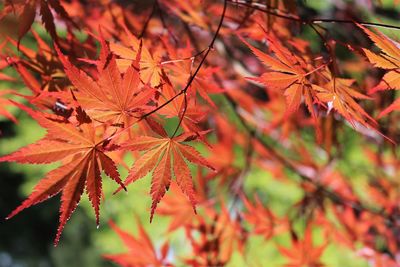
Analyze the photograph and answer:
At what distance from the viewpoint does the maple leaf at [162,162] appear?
1.90 ft

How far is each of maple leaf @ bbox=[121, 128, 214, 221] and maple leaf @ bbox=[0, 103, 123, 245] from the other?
1.4 inches

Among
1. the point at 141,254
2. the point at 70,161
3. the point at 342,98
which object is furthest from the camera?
the point at 141,254

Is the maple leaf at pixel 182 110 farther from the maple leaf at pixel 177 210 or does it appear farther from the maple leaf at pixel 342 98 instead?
the maple leaf at pixel 177 210

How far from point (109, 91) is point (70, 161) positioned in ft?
0.34

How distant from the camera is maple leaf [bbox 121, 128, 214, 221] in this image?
579 millimetres

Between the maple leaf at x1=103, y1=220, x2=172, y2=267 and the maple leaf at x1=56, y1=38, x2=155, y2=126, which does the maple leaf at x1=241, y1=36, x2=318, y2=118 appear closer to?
the maple leaf at x1=56, y1=38, x2=155, y2=126

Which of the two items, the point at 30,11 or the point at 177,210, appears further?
the point at 177,210

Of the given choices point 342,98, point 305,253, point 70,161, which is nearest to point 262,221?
point 305,253

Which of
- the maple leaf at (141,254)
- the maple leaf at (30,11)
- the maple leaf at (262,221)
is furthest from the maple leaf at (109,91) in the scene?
the maple leaf at (262,221)

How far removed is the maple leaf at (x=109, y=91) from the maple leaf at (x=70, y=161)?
0.03 metres

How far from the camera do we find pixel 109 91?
60cm

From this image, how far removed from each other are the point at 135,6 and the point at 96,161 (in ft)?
2.79

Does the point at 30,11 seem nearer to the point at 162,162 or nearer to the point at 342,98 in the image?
the point at 162,162

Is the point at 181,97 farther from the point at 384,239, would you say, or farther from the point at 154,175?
the point at 384,239
